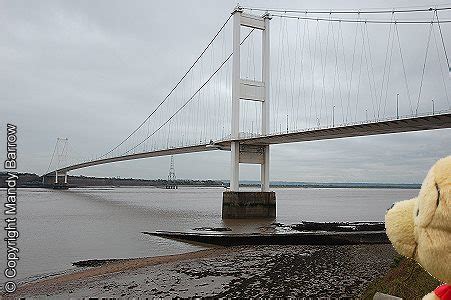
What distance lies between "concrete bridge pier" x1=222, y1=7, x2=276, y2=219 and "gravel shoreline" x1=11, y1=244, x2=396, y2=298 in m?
13.9

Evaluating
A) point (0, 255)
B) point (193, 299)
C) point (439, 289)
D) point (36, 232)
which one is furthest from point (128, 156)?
point (439, 289)

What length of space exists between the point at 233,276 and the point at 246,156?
1969 centimetres

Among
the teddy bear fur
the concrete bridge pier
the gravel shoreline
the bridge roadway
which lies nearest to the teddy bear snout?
the teddy bear fur

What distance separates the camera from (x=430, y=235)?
4.48 feet

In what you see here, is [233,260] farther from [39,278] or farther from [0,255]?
[0,255]

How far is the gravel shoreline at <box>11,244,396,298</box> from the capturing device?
9.56 m

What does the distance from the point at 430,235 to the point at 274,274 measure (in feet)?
33.0

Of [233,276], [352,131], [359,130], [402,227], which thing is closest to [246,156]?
[352,131]

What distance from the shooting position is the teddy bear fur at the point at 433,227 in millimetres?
1330

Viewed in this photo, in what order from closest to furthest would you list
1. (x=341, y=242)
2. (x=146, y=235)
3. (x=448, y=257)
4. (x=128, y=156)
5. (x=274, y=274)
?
(x=448, y=257)
(x=274, y=274)
(x=341, y=242)
(x=146, y=235)
(x=128, y=156)

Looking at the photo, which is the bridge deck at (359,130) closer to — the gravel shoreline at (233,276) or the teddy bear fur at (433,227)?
the gravel shoreline at (233,276)

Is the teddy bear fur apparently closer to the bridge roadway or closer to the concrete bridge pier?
the bridge roadway

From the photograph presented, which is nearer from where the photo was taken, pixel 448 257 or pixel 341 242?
pixel 448 257

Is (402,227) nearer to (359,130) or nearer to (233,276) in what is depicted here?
(233,276)
